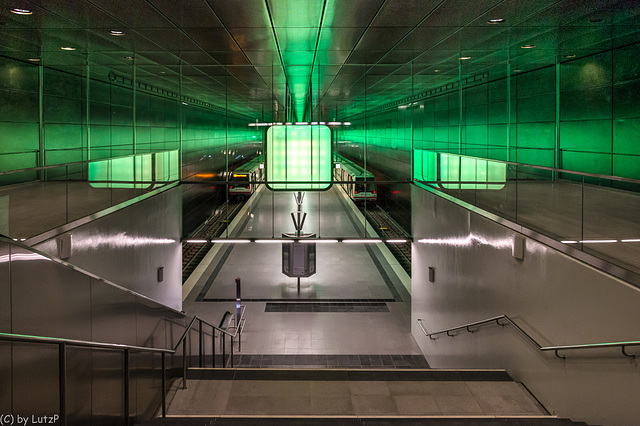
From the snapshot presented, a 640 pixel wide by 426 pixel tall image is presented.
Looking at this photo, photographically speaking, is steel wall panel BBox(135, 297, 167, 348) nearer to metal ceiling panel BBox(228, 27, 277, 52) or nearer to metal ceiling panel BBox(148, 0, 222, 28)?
metal ceiling panel BBox(148, 0, 222, 28)

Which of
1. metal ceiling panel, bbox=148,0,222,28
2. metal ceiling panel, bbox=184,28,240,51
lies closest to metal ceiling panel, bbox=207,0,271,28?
metal ceiling panel, bbox=148,0,222,28

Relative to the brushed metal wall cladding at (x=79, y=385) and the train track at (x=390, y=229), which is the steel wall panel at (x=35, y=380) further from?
the train track at (x=390, y=229)

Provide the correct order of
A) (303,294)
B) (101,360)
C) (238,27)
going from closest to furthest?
(101,360) → (238,27) → (303,294)

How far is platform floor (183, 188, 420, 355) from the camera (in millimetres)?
12992

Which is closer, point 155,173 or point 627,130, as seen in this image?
point 627,130

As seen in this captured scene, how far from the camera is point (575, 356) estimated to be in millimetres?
5562

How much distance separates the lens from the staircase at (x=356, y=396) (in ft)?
20.3

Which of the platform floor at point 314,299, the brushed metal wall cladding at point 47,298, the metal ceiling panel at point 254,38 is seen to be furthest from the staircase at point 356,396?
the metal ceiling panel at point 254,38

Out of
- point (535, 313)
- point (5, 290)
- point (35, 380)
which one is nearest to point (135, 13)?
point (5, 290)

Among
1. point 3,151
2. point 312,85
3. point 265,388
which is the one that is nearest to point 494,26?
point 265,388

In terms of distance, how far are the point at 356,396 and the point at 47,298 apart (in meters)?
4.00

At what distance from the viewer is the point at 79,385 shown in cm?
439

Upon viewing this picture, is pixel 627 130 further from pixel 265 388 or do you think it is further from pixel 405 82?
pixel 265 388

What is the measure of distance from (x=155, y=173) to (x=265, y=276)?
7.22 metres
